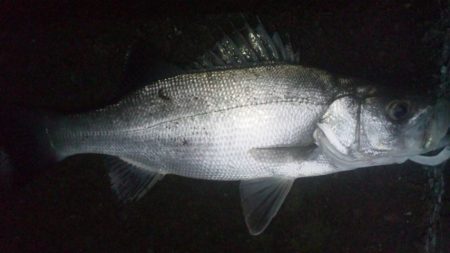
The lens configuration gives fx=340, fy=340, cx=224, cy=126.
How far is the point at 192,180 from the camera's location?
1755 millimetres

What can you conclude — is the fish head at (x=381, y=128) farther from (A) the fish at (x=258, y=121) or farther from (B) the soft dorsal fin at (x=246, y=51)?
(B) the soft dorsal fin at (x=246, y=51)

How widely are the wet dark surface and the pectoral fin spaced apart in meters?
0.26

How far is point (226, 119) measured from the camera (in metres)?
1.36

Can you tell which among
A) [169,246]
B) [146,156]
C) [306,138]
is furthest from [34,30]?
[306,138]

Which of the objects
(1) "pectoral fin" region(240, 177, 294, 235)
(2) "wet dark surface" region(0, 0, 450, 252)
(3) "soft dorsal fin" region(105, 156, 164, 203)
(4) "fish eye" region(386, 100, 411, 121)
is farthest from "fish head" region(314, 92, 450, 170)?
(3) "soft dorsal fin" region(105, 156, 164, 203)

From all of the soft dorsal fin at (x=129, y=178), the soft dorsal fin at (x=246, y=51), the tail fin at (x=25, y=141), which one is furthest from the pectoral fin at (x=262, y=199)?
the tail fin at (x=25, y=141)

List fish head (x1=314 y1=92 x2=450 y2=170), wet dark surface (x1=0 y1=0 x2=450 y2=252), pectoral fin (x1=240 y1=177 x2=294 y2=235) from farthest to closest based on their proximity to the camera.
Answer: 1. wet dark surface (x1=0 y1=0 x2=450 y2=252)
2. pectoral fin (x1=240 y1=177 x2=294 y2=235)
3. fish head (x1=314 y1=92 x2=450 y2=170)

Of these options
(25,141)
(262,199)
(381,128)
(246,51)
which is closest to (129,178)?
(25,141)

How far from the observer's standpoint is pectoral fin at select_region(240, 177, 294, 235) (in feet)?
4.77

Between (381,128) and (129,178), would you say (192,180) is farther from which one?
(381,128)

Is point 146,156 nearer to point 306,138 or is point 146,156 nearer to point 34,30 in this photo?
point 306,138

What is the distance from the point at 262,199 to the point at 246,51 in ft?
2.08

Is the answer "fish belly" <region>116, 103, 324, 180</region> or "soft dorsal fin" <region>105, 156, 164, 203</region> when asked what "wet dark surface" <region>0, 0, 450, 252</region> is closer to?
"soft dorsal fin" <region>105, 156, 164, 203</region>

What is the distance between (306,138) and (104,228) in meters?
1.13
